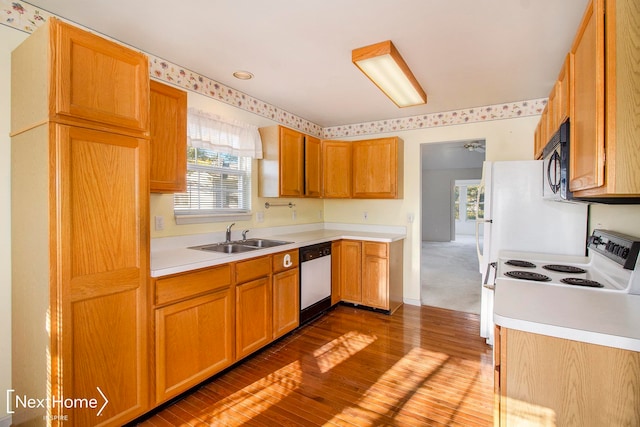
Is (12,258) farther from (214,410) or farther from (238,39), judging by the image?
(238,39)

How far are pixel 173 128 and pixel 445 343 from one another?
3000 mm

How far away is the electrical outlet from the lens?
2486 mm

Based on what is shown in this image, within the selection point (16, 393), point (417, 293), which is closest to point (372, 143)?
point (417, 293)

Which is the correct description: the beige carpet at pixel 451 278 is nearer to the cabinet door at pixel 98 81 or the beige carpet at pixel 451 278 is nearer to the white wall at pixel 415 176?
the white wall at pixel 415 176

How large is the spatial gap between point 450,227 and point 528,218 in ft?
26.8

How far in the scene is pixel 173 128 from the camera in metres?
2.29

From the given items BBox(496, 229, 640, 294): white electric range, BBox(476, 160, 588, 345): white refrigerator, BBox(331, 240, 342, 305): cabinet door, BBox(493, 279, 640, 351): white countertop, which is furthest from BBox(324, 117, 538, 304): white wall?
BBox(493, 279, 640, 351): white countertop

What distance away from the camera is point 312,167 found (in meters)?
3.97

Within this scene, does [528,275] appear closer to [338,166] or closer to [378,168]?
[378,168]

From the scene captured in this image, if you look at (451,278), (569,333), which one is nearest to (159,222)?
(569,333)

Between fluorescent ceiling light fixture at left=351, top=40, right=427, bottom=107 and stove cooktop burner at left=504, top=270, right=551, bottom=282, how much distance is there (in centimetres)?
161

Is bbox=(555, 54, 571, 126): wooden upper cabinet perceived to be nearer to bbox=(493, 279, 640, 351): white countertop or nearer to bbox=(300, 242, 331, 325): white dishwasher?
bbox=(493, 279, 640, 351): white countertop

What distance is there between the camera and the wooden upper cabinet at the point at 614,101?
3.25ft

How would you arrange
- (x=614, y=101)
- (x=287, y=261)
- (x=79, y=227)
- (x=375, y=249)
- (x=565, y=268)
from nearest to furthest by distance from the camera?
(x=614, y=101) → (x=79, y=227) → (x=565, y=268) → (x=287, y=261) → (x=375, y=249)
